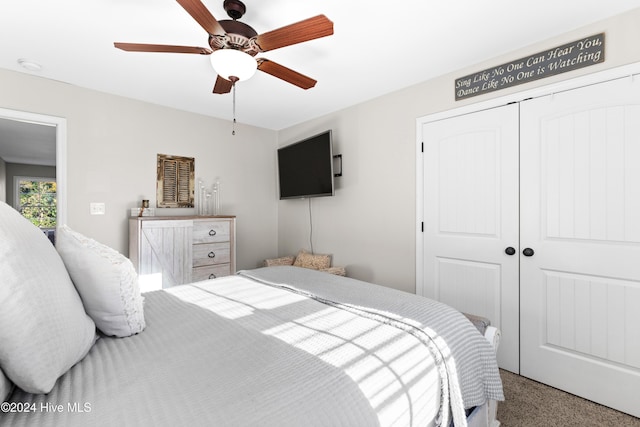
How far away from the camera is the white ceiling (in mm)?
1834

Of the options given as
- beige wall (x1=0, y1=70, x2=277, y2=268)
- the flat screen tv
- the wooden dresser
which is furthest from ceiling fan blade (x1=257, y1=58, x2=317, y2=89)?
beige wall (x1=0, y1=70, x2=277, y2=268)

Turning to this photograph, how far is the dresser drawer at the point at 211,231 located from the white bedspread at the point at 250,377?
1948 millimetres

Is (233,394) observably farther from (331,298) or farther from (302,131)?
(302,131)

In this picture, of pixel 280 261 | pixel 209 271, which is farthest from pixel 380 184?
pixel 209 271

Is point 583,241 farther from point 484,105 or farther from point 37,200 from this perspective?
point 37,200

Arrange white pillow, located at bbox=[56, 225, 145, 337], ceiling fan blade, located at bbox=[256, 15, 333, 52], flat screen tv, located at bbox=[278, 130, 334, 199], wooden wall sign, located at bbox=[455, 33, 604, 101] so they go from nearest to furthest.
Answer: white pillow, located at bbox=[56, 225, 145, 337] → ceiling fan blade, located at bbox=[256, 15, 333, 52] → wooden wall sign, located at bbox=[455, 33, 604, 101] → flat screen tv, located at bbox=[278, 130, 334, 199]

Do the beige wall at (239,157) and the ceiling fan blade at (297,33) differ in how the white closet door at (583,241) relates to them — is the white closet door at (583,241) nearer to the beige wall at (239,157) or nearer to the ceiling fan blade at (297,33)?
the beige wall at (239,157)

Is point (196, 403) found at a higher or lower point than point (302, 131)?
lower

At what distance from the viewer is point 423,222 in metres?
2.82

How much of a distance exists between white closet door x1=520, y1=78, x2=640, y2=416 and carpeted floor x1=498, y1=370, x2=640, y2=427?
0.08m

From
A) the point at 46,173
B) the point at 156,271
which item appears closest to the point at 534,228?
the point at 156,271

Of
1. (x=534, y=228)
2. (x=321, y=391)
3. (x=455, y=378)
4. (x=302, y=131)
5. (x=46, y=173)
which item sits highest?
(x=302, y=131)

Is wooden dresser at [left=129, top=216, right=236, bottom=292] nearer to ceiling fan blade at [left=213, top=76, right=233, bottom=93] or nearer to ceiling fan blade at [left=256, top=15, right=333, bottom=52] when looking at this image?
ceiling fan blade at [left=213, top=76, right=233, bottom=93]

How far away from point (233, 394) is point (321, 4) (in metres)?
2.00
